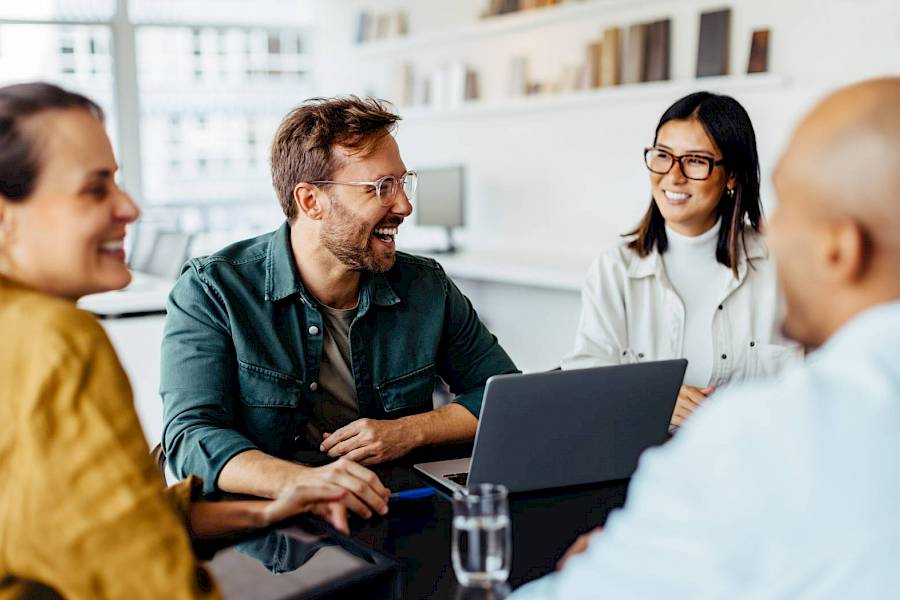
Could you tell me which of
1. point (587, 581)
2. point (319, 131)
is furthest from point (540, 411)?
point (319, 131)

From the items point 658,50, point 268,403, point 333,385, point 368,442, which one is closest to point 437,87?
point 658,50

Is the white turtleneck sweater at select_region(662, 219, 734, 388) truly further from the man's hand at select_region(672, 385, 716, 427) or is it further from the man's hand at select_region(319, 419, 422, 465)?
the man's hand at select_region(319, 419, 422, 465)

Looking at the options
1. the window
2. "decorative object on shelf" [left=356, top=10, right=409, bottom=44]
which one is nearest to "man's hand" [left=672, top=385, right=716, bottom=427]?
"decorative object on shelf" [left=356, top=10, right=409, bottom=44]

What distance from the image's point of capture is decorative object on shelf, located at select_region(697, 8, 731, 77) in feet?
13.7

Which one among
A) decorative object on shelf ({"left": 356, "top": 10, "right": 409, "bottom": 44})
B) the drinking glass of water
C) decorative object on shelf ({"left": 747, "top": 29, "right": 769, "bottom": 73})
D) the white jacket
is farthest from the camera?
decorative object on shelf ({"left": 356, "top": 10, "right": 409, "bottom": 44})

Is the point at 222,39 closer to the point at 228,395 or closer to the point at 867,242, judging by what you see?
the point at 228,395

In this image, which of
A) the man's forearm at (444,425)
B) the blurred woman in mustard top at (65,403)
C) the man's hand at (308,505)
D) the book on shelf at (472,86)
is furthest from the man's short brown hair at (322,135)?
the book on shelf at (472,86)

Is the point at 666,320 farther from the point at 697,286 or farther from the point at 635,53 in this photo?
the point at 635,53

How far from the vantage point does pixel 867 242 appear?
0.86 meters

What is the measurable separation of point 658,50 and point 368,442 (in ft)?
10.7

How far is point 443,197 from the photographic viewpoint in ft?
18.6

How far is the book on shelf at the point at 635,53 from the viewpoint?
453cm

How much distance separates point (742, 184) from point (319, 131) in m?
1.08

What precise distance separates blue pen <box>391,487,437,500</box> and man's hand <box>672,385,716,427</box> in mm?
626
